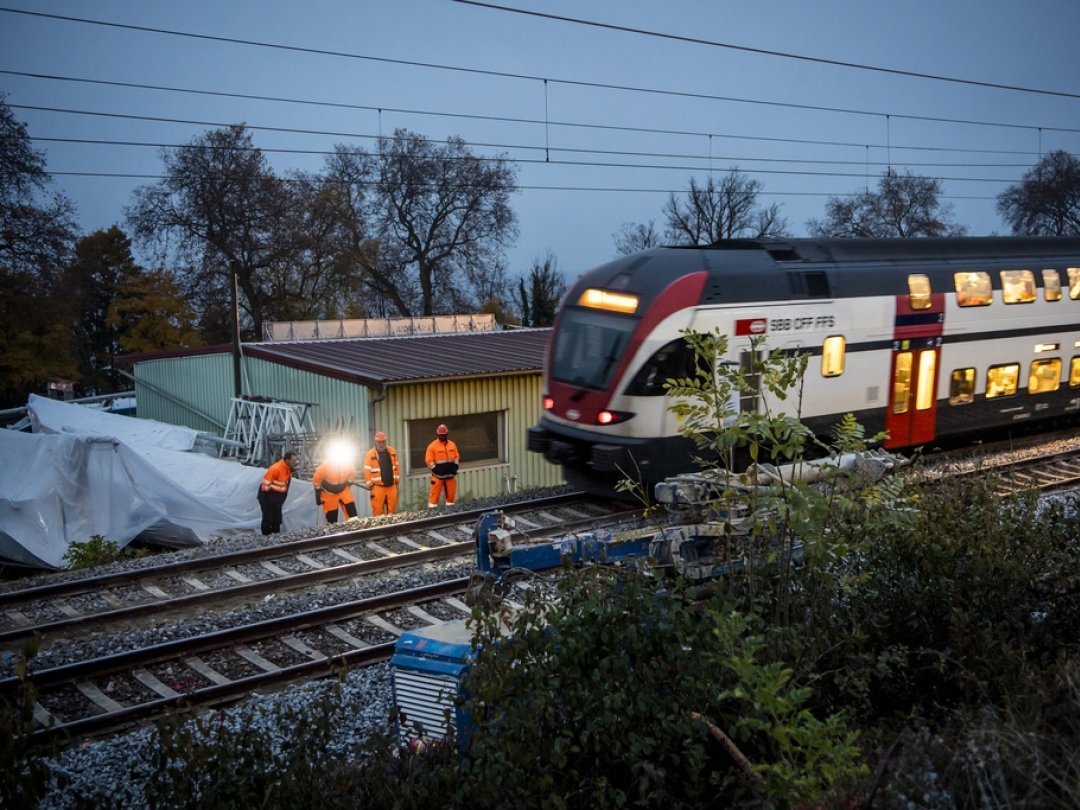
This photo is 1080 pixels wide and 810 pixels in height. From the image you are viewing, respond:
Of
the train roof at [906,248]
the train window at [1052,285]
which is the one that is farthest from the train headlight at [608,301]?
the train window at [1052,285]

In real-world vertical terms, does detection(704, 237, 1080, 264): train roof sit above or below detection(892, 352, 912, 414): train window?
above

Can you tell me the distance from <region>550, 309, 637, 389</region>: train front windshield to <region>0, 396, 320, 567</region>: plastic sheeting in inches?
249

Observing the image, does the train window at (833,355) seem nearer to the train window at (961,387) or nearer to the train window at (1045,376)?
the train window at (961,387)

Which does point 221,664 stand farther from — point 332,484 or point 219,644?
point 332,484

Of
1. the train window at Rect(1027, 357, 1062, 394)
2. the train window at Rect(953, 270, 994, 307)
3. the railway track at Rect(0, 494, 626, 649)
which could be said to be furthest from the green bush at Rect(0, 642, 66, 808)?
the train window at Rect(1027, 357, 1062, 394)

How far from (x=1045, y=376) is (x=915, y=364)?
12.6 feet

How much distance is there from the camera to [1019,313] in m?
15.5

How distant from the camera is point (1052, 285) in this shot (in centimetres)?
1600

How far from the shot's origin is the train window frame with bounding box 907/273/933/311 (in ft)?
45.2

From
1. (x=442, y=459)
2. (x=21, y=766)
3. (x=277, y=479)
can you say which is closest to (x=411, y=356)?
(x=442, y=459)

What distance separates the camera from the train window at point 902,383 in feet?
45.1

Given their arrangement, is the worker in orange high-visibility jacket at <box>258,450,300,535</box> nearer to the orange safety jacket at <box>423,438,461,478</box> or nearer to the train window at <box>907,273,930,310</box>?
the orange safety jacket at <box>423,438,461,478</box>

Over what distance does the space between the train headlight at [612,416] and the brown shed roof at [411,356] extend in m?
7.66

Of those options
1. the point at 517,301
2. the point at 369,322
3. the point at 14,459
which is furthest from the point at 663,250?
the point at 517,301
